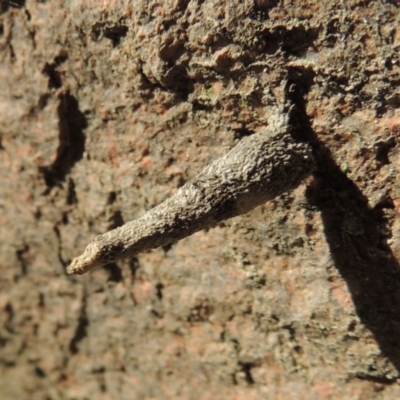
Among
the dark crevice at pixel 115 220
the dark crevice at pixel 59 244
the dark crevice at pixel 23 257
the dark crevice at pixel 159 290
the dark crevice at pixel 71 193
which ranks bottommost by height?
the dark crevice at pixel 159 290

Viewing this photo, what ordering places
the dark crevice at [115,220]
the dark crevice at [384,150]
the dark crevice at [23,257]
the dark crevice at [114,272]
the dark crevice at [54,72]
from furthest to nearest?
the dark crevice at [23,257] → the dark crevice at [114,272] → the dark crevice at [115,220] → the dark crevice at [54,72] → the dark crevice at [384,150]

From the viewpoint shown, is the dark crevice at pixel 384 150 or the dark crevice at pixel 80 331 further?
the dark crevice at pixel 80 331

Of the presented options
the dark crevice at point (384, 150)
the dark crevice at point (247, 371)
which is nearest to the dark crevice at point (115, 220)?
the dark crevice at point (247, 371)

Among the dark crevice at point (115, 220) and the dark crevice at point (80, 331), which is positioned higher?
the dark crevice at point (115, 220)

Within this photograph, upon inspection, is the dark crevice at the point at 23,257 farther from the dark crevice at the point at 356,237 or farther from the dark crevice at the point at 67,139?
the dark crevice at the point at 356,237

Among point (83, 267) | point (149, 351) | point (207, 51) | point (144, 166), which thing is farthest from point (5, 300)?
point (207, 51)

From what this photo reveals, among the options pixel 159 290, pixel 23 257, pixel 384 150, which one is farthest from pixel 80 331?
pixel 384 150

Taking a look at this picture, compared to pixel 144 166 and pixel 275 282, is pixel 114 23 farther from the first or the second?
pixel 275 282
